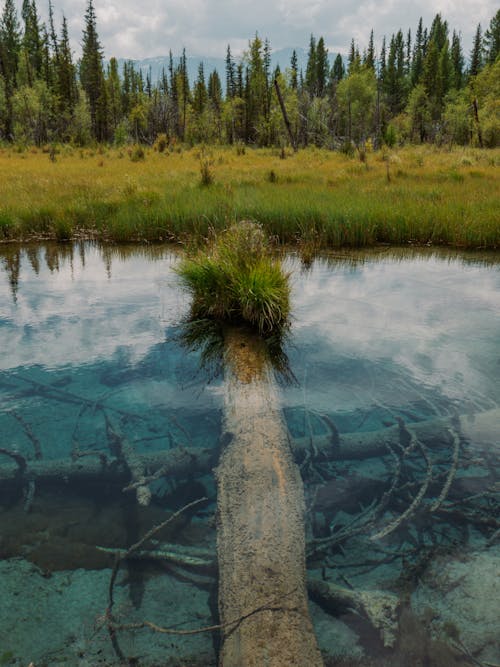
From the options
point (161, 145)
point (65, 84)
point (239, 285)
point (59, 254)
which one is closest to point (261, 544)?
point (239, 285)

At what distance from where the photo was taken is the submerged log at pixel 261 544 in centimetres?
189

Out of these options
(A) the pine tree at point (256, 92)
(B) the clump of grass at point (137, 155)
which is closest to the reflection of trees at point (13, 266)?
(B) the clump of grass at point (137, 155)

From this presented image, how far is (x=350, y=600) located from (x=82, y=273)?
715 centimetres

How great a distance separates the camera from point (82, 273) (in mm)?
8156

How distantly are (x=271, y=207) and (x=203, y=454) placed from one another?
27.3 feet

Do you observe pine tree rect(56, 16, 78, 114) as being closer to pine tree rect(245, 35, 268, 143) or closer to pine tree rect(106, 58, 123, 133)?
pine tree rect(106, 58, 123, 133)

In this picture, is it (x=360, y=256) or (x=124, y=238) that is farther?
(x=124, y=238)

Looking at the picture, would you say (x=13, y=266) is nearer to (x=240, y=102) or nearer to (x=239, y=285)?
(x=239, y=285)

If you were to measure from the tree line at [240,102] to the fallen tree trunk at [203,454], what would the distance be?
27808 mm

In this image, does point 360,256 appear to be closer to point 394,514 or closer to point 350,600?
point 394,514

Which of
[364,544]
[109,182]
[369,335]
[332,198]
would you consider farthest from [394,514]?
[109,182]

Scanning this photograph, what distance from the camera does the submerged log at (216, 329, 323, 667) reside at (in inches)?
74.4

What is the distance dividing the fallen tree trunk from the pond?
0.01m

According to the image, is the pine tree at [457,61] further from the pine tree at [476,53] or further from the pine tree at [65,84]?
the pine tree at [65,84]
